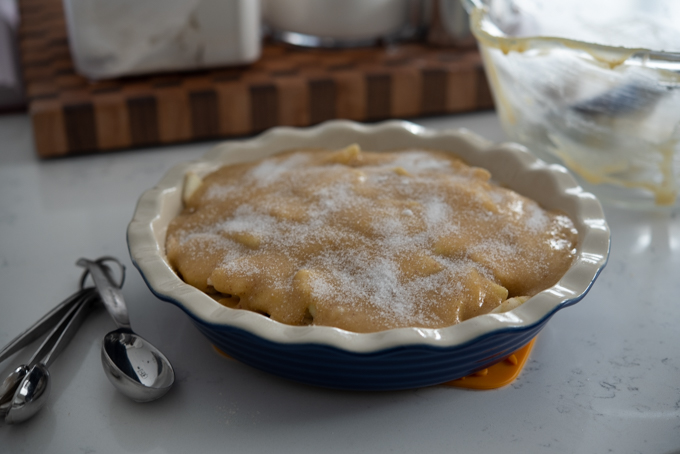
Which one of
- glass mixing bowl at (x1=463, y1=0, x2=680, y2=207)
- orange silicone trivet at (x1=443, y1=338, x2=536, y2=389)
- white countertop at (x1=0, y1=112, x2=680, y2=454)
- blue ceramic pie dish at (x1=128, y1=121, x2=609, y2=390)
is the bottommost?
white countertop at (x1=0, y1=112, x2=680, y2=454)

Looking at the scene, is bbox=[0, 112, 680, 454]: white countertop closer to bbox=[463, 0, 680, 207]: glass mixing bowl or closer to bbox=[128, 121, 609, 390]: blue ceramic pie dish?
bbox=[128, 121, 609, 390]: blue ceramic pie dish

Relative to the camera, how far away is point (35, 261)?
99cm

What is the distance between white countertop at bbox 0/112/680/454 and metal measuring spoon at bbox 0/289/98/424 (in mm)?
17

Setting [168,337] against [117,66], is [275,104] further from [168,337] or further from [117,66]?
[168,337]

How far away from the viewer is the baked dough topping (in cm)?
71

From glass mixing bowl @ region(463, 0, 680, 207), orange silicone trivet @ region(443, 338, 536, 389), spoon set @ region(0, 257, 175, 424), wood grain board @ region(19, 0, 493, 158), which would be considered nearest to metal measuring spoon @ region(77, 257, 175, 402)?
spoon set @ region(0, 257, 175, 424)

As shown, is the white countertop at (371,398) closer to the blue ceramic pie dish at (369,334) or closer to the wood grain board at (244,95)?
the blue ceramic pie dish at (369,334)

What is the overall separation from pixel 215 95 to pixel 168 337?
655 millimetres

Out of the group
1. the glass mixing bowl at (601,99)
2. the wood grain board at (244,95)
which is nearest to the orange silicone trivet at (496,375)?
the glass mixing bowl at (601,99)

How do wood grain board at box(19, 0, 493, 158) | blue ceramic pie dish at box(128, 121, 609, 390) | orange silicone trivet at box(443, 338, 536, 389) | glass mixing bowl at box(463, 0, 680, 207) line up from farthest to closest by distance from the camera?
wood grain board at box(19, 0, 493, 158) < glass mixing bowl at box(463, 0, 680, 207) < orange silicone trivet at box(443, 338, 536, 389) < blue ceramic pie dish at box(128, 121, 609, 390)

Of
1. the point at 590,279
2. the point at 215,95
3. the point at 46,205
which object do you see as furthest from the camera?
the point at 215,95

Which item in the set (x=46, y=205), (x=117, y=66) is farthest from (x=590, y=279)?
(x=117, y=66)

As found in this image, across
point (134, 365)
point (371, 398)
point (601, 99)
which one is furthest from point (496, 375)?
point (601, 99)

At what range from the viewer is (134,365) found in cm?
73
